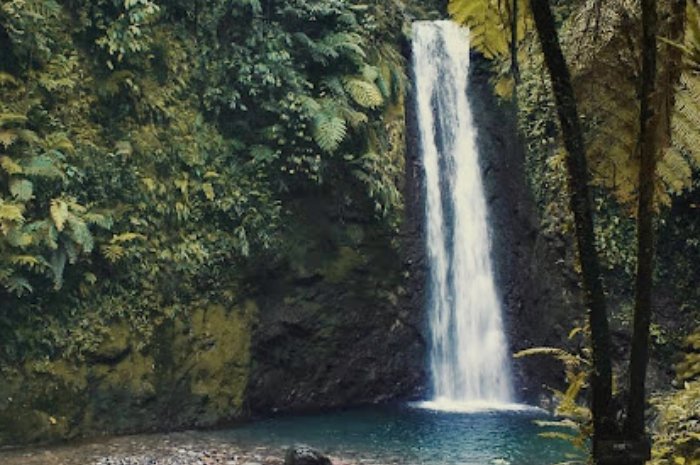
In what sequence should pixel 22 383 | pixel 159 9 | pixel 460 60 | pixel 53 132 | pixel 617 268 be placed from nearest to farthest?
1. pixel 22 383
2. pixel 53 132
3. pixel 159 9
4. pixel 617 268
5. pixel 460 60

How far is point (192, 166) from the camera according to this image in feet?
38.2

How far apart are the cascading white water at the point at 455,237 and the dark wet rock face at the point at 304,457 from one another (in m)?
4.83

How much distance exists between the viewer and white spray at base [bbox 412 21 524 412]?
13.4 metres

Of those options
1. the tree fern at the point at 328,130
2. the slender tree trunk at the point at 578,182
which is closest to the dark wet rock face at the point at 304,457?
the tree fern at the point at 328,130

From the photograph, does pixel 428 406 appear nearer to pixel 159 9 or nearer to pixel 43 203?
pixel 43 203

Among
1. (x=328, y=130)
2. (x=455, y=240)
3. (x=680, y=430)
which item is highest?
(x=328, y=130)

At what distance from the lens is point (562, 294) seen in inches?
496

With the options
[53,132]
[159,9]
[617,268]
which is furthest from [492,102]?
[53,132]

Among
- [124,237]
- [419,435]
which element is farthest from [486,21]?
[124,237]

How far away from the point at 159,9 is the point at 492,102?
23.5ft

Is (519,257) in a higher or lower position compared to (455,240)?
lower

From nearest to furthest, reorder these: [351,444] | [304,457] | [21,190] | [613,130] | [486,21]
Result: [613,130]
[486,21]
[304,457]
[21,190]
[351,444]

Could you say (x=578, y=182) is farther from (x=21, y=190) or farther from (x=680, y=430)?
(x=21, y=190)

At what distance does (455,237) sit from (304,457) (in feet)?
23.8
